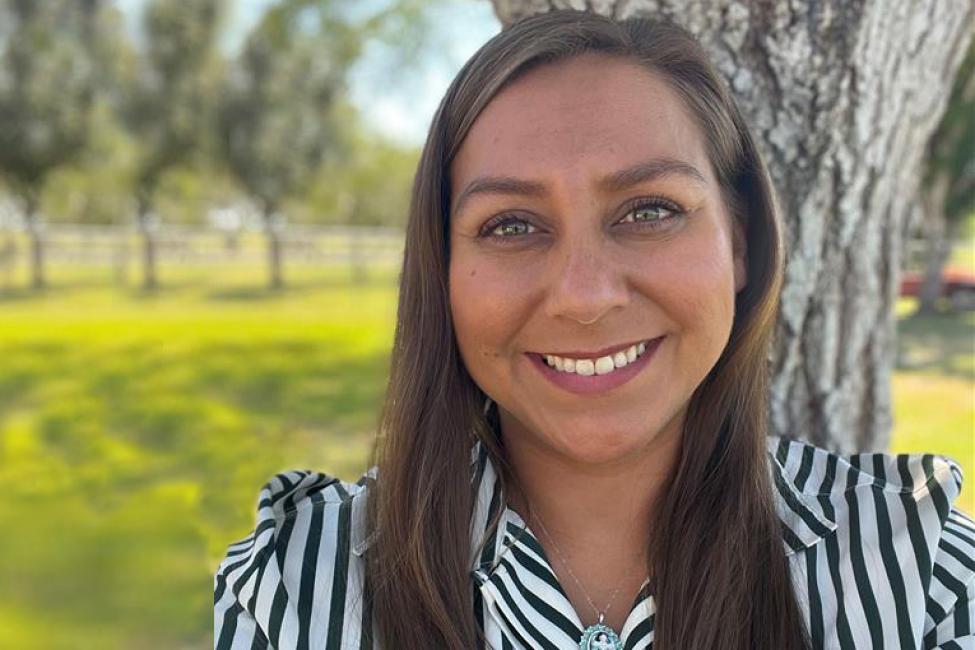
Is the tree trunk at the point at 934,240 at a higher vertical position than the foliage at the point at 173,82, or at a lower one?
lower

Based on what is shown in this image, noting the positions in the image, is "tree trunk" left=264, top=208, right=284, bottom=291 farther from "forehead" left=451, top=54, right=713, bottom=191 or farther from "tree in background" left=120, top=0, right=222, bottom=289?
"forehead" left=451, top=54, right=713, bottom=191

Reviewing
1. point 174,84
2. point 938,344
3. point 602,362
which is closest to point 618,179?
point 602,362

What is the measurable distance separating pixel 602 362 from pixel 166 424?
7.42m

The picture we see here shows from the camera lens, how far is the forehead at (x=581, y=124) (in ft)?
4.41

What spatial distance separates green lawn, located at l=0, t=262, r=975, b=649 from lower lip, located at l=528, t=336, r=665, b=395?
0.49 metres

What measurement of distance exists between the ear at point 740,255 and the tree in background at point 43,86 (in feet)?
33.8

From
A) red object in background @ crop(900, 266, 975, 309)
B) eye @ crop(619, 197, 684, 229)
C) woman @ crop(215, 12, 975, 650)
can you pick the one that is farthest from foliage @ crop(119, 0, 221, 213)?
red object in background @ crop(900, 266, 975, 309)

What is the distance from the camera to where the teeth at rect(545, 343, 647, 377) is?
1339mm

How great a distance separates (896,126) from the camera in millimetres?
2121

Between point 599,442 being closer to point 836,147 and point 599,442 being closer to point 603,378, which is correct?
point 603,378

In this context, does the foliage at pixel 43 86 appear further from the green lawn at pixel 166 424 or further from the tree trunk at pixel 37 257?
the green lawn at pixel 166 424

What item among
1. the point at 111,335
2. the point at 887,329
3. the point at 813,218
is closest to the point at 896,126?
the point at 813,218

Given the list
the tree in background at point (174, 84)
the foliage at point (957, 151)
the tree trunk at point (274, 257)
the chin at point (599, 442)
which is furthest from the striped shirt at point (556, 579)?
the tree trunk at point (274, 257)

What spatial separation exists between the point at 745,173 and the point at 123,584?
429cm
